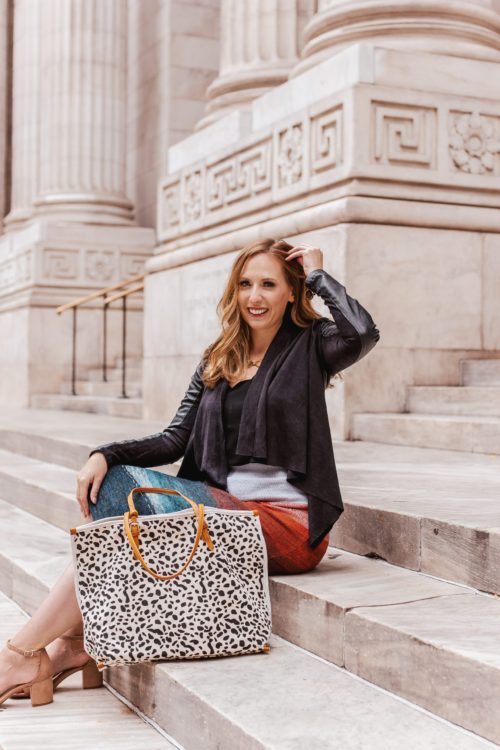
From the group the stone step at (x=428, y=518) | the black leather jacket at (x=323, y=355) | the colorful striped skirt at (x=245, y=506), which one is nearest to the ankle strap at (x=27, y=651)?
the colorful striped skirt at (x=245, y=506)

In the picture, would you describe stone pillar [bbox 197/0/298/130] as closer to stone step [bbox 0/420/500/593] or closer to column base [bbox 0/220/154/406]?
stone step [bbox 0/420/500/593]

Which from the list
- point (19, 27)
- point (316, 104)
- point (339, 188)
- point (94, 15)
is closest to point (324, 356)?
point (339, 188)

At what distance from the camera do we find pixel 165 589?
9.96ft

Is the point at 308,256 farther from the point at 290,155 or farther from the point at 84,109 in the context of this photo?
the point at 84,109

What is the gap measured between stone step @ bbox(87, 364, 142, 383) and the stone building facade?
291mm

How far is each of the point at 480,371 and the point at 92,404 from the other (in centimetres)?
600

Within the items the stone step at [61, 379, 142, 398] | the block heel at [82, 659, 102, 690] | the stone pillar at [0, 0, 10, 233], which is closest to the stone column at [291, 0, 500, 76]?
the block heel at [82, 659, 102, 690]

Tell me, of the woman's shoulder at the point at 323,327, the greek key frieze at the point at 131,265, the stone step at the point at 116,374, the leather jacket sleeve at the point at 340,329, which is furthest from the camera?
the greek key frieze at the point at 131,265

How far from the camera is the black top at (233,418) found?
3586mm

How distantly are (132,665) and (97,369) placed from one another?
1095 cm

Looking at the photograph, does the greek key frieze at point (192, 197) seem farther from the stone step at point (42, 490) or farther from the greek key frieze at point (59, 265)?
the greek key frieze at point (59, 265)

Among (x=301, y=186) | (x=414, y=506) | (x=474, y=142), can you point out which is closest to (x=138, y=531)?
(x=414, y=506)

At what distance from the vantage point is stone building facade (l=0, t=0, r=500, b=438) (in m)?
6.68

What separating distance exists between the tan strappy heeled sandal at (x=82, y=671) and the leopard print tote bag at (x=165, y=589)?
0.94ft
